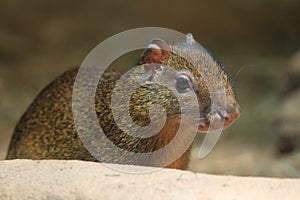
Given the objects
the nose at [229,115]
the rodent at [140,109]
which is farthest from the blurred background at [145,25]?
the nose at [229,115]

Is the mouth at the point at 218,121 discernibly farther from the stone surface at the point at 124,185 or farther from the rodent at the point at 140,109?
the stone surface at the point at 124,185

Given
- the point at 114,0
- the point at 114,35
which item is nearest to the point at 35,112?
the point at 114,35

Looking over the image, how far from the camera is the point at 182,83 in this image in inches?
168

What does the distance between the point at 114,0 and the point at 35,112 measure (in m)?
5.96

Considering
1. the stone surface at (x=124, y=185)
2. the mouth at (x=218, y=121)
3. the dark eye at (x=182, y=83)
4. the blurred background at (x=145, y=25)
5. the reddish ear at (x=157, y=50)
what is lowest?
the stone surface at (x=124, y=185)

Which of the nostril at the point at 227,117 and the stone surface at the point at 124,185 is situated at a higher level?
the nostril at the point at 227,117

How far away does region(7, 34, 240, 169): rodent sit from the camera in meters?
4.23

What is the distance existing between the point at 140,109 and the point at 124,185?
1.08 m

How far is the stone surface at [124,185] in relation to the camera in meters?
3.32

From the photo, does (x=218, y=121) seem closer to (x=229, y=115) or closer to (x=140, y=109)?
(x=229, y=115)

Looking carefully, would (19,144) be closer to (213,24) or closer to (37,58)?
(37,58)

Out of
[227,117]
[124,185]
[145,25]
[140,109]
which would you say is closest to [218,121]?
[227,117]

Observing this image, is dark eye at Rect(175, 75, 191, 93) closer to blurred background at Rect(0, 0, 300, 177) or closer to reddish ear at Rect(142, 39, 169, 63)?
reddish ear at Rect(142, 39, 169, 63)

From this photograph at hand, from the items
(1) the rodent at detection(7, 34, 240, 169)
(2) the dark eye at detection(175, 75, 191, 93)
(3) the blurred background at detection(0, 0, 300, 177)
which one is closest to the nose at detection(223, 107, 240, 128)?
(1) the rodent at detection(7, 34, 240, 169)
